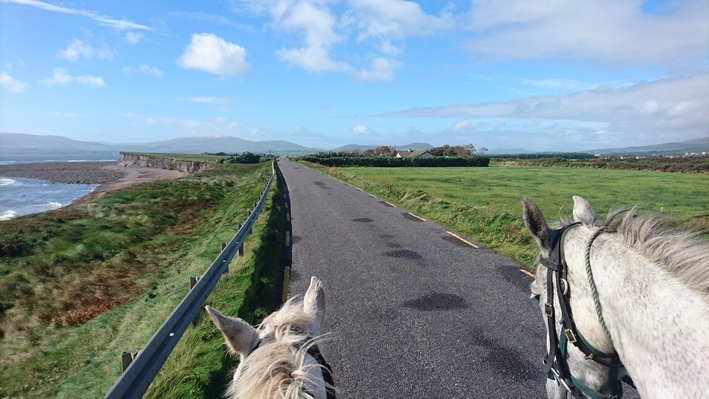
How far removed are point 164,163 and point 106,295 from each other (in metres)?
92.4

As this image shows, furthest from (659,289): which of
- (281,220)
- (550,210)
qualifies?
(550,210)

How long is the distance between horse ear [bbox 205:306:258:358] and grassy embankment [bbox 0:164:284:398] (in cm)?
240

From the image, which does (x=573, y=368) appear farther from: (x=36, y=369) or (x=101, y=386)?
(x=36, y=369)

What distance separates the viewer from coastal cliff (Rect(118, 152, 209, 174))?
77812mm

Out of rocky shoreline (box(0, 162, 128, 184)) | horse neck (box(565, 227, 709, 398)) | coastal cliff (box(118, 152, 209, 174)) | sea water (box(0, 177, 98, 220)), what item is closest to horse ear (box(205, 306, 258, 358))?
horse neck (box(565, 227, 709, 398))

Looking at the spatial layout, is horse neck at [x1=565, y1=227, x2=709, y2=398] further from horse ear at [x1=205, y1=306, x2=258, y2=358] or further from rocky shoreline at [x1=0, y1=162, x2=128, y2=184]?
rocky shoreline at [x1=0, y1=162, x2=128, y2=184]

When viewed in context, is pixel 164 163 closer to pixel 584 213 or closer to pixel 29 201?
pixel 29 201

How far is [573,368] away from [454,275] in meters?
5.79

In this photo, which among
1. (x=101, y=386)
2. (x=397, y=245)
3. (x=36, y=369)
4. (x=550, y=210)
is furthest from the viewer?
(x=550, y=210)

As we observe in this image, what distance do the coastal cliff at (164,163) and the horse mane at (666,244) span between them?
7520 centimetres

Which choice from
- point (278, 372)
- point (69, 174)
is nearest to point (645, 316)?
point (278, 372)

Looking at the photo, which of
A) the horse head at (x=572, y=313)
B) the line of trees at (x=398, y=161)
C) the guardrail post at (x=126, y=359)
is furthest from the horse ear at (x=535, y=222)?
the line of trees at (x=398, y=161)

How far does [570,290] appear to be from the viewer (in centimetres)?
205

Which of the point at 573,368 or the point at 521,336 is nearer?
the point at 573,368
